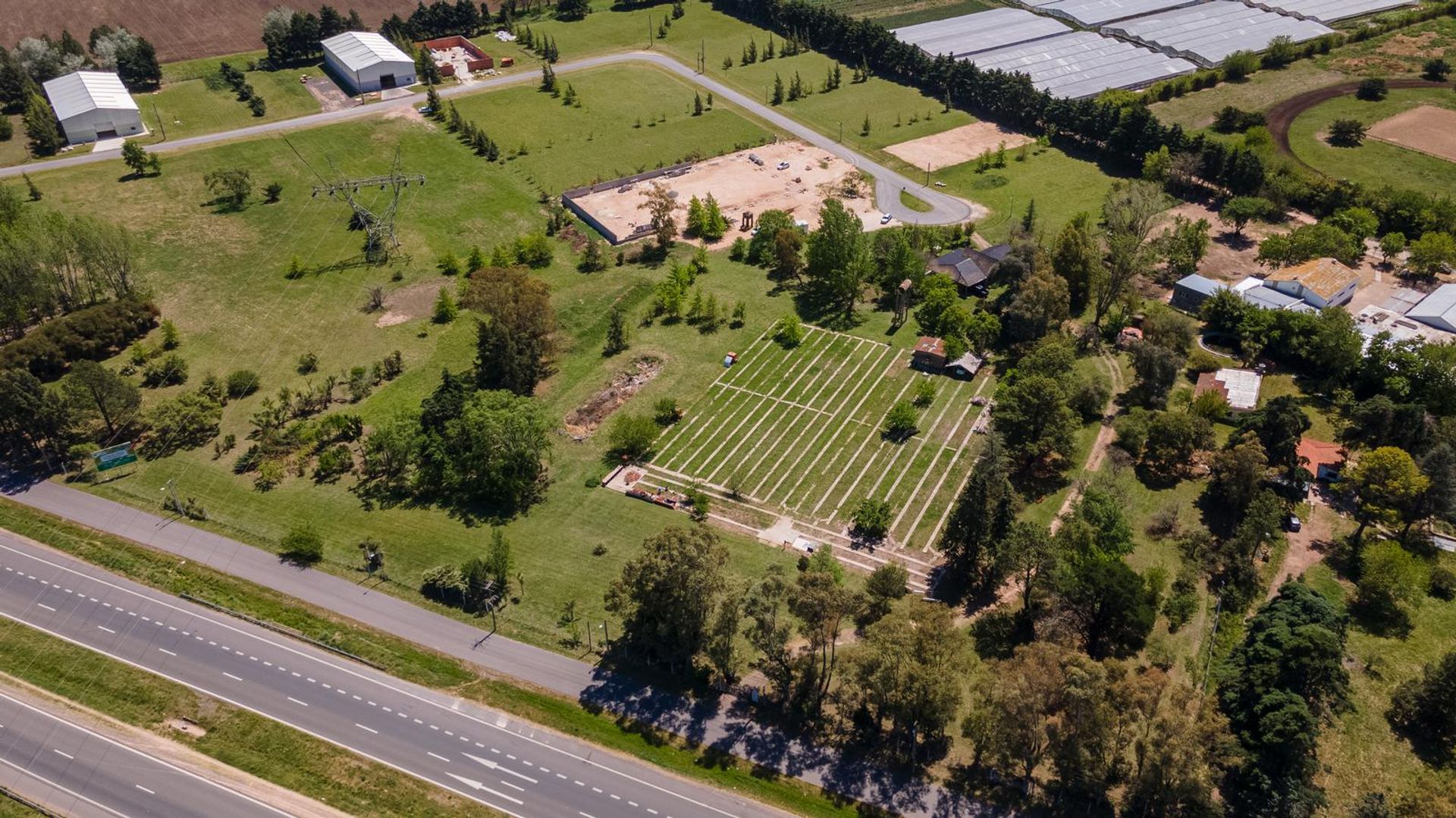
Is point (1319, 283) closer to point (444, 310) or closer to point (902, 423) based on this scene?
point (902, 423)

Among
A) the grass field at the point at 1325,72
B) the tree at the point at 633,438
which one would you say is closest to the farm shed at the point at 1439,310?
the grass field at the point at 1325,72

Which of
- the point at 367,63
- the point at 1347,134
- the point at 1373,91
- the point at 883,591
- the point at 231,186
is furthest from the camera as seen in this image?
the point at 367,63

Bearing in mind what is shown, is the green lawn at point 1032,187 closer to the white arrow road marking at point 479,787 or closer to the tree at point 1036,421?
the tree at point 1036,421

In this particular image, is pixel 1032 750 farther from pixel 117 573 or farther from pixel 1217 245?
pixel 1217 245

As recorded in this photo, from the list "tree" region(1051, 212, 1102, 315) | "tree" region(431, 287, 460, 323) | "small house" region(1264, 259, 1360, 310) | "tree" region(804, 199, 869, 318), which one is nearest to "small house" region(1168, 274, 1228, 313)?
"small house" region(1264, 259, 1360, 310)

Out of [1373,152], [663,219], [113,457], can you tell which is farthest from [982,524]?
[1373,152]

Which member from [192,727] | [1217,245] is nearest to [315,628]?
[192,727]

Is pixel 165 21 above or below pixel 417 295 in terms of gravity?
above
